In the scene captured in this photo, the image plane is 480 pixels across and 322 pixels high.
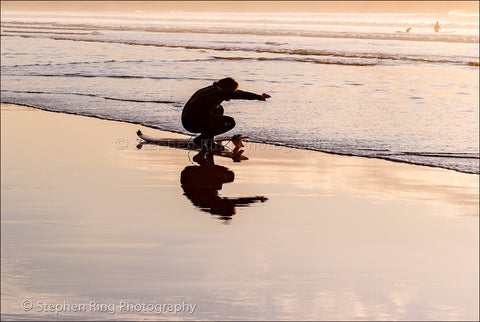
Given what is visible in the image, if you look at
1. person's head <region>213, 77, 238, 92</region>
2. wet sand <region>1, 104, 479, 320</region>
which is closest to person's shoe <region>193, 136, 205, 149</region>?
wet sand <region>1, 104, 479, 320</region>

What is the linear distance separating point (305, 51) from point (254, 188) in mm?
25775

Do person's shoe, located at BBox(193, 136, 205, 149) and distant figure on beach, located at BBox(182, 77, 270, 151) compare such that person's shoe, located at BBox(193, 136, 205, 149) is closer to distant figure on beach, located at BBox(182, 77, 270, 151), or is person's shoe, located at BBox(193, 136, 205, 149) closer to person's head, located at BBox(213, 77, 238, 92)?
distant figure on beach, located at BBox(182, 77, 270, 151)

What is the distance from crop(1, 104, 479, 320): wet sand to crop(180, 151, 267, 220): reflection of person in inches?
0.8

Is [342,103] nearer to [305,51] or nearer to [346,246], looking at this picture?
[346,246]

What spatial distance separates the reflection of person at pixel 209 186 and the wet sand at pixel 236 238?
0.02 metres

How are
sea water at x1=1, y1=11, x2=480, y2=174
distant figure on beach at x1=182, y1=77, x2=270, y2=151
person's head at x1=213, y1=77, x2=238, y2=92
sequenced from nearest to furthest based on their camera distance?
person's head at x1=213, y1=77, x2=238, y2=92, distant figure on beach at x1=182, y1=77, x2=270, y2=151, sea water at x1=1, y1=11, x2=480, y2=174

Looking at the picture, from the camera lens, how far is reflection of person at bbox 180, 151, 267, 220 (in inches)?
274

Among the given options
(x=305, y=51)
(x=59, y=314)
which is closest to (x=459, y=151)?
(x=59, y=314)

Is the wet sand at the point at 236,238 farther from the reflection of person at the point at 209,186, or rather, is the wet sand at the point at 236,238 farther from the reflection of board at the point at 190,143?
the reflection of board at the point at 190,143

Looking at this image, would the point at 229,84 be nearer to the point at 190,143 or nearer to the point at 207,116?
the point at 207,116

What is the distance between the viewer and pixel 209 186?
25.6ft

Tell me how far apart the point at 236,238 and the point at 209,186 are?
6.21 feet

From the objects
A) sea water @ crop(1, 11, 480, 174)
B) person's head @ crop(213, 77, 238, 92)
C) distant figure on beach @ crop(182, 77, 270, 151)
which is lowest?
sea water @ crop(1, 11, 480, 174)

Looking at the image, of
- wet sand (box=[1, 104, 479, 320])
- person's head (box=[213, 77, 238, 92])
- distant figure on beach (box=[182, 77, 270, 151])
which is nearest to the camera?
wet sand (box=[1, 104, 479, 320])
